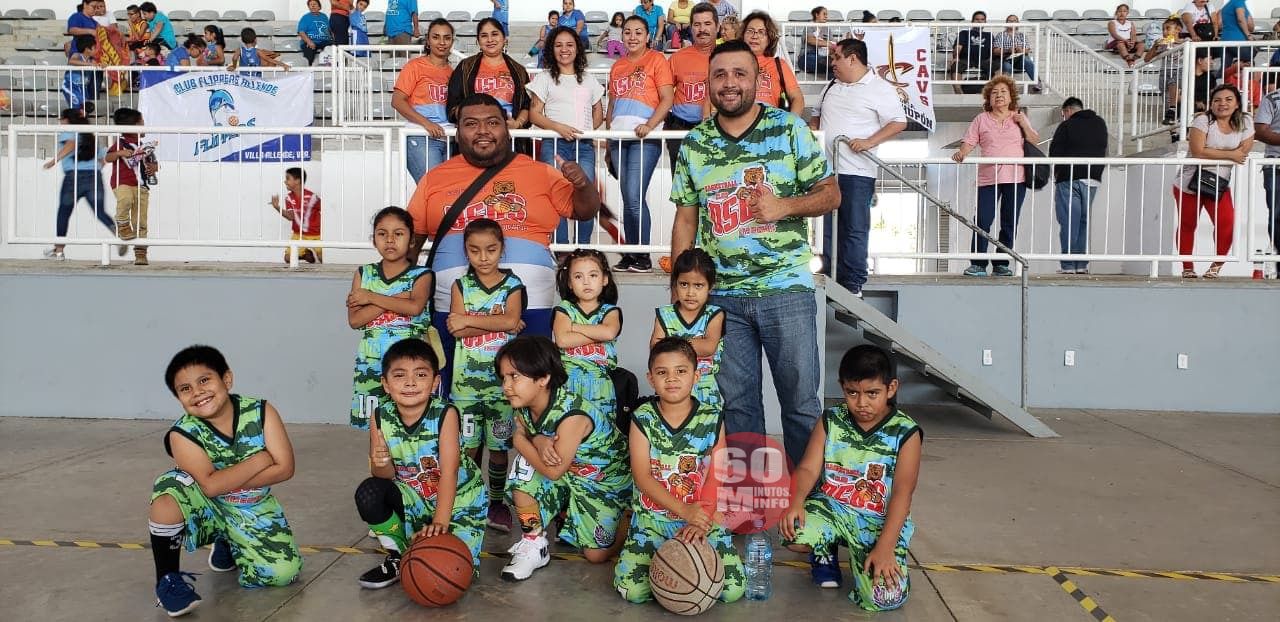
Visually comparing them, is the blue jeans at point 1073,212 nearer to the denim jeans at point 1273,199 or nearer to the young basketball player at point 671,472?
the denim jeans at point 1273,199

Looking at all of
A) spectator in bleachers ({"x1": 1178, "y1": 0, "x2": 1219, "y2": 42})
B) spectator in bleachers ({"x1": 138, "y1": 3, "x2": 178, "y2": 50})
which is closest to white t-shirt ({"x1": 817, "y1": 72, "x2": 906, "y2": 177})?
spectator in bleachers ({"x1": 1178, "y1": 0, "x2": 1219, "y2": 42})

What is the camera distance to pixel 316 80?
541 inches

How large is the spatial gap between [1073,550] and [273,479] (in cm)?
318

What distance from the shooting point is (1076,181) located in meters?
8.80

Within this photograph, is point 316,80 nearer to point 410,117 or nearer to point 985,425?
point 410,117

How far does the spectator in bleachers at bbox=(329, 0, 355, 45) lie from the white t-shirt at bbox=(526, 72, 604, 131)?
7.94 meters

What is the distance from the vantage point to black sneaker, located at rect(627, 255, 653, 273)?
23.9 feet

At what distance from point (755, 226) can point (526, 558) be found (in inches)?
61.7

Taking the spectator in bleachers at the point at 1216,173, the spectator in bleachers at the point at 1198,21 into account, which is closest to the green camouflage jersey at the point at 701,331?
the spectator in bleachers at the point at 1216,173

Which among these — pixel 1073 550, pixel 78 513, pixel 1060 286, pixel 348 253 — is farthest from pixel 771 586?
pixel 348 253

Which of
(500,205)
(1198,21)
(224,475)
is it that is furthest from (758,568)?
(1198,21)

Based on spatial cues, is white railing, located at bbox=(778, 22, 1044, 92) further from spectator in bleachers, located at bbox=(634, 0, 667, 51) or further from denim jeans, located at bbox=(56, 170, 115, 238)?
denim jeans, located at bbox=(56, 170, 115, 238)

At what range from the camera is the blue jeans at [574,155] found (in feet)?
23.2

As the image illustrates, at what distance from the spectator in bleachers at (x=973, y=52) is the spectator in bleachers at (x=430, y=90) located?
27.6 ft
